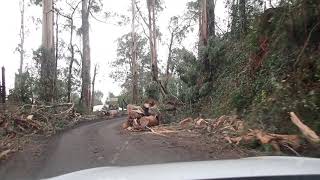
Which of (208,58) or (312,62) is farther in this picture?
(208,58)

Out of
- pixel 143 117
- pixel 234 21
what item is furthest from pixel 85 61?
pixel 143 117

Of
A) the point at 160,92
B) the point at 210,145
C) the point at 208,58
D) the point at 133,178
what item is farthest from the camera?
the point at 160,92

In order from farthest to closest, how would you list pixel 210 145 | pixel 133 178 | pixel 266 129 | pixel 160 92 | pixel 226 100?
pixel 160 92 < pixel 226 100 < pixel 210 145 < pixel 266 129 < pixel 133 178

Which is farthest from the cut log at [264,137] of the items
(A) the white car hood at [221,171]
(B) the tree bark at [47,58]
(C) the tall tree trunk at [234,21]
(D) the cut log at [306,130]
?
(B) the tree bark at [47,58]

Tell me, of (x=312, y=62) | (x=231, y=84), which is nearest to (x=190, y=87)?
(x=231, y=84)

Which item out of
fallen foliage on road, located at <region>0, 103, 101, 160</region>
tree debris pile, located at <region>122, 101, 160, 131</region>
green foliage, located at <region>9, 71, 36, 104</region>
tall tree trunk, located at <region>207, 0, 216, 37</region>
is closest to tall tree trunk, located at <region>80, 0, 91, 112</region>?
green foliage, located at <region>9, 71, 36, 104</region>

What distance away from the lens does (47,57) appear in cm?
3281

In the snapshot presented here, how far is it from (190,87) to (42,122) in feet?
24.9

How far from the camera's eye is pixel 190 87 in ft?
84.7

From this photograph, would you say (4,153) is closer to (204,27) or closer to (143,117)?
(143,117)

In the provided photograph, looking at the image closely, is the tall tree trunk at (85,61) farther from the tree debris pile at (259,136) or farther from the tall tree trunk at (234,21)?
the tree debris pile at (259,136)

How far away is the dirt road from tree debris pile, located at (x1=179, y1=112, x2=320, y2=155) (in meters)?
0.72

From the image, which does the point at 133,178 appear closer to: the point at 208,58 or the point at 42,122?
the point at 42,122

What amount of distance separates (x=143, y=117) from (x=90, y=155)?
26.2 feet
